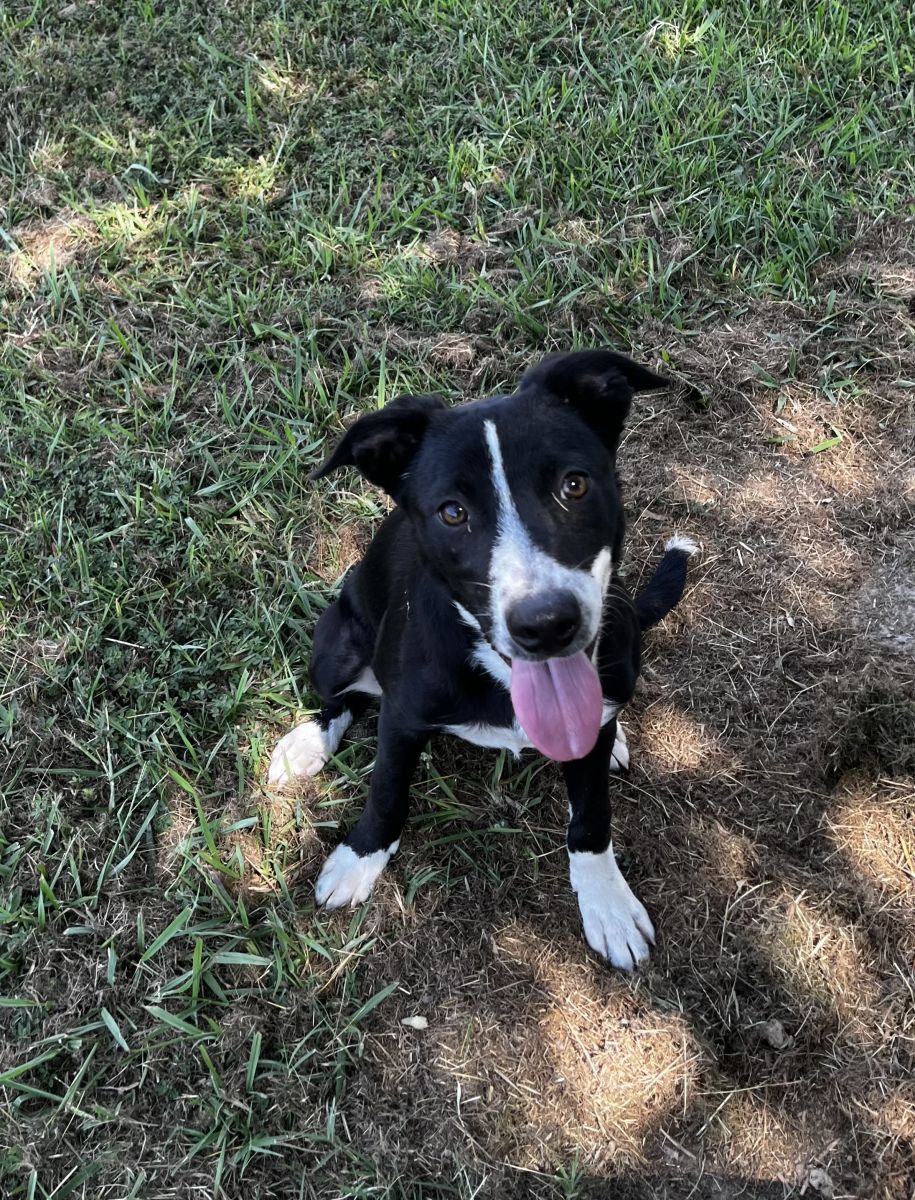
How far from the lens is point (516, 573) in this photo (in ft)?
7.24

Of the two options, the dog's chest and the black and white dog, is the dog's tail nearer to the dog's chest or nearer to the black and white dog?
the black and white dog

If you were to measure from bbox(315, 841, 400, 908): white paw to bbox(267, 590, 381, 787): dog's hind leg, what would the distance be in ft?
1.28

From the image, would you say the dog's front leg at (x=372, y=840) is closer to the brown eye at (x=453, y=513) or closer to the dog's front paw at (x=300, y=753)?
the dog's front paw at (x=300, y=753)

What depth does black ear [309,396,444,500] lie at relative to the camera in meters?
2.44

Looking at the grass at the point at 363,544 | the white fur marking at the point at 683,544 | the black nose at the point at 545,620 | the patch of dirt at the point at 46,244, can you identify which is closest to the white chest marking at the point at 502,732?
the black nose at the point at 545,620

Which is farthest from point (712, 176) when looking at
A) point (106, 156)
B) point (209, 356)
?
point (106, 156)

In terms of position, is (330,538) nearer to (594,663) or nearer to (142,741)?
Result: (142,741)

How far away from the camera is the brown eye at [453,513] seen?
2.36 m

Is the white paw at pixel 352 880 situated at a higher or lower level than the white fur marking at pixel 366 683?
lower

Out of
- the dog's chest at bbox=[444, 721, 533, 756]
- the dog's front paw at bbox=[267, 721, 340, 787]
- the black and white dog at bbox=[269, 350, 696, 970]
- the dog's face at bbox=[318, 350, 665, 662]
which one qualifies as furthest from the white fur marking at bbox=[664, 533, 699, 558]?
the dog's front paw at bbox=[267, 721, 340, 787]

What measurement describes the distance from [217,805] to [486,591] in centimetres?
152

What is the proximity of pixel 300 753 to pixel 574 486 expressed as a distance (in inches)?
59.8

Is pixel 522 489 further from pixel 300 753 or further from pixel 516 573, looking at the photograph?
pixel 300 753

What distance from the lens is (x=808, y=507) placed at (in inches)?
151
